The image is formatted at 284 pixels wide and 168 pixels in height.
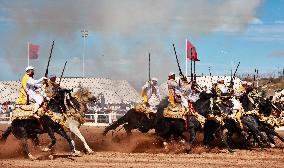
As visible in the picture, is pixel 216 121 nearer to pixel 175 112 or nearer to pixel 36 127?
pixel 175 112

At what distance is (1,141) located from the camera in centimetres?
1598

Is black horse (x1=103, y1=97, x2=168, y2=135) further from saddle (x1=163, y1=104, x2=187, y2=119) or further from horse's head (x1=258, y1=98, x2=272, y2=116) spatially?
horse's head (x1=258, y1=98, x2=272, y2=116)

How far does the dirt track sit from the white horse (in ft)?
2.80

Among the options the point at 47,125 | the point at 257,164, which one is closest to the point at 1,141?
the point at 47,125

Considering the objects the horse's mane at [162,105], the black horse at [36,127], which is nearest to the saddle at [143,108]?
the horse's mane at [162,105]

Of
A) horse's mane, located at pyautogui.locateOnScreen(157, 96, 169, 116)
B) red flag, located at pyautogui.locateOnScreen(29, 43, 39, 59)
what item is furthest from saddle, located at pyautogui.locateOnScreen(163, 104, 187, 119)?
red flag, located at pyautogui.locateOnScreen(29, 43, 39, 59)

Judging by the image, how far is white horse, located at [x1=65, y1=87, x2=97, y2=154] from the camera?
16.1 metres

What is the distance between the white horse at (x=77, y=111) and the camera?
16.1 m

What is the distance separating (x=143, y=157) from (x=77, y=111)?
112 inches

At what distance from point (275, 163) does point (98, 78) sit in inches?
1756

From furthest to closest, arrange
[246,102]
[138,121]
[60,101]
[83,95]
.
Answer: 1. [138,121]
2. [83,95]
3. [246,102]
4. [60,101]

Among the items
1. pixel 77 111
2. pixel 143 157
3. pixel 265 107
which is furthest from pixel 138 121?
pixel 265 107

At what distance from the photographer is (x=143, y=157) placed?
15000mm

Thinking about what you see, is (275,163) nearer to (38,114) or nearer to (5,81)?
(38,114)
